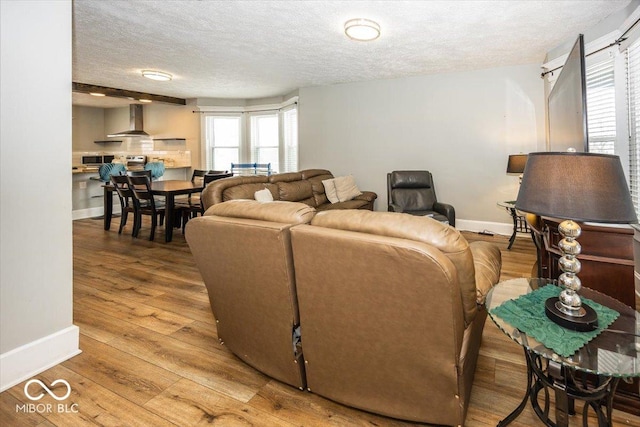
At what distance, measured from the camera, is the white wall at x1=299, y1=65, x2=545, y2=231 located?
488 cm

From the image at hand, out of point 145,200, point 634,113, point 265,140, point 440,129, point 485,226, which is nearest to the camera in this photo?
point 634,113

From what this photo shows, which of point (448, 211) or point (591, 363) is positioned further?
point (448, 211)

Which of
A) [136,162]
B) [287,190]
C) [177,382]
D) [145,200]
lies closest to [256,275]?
[177,382]

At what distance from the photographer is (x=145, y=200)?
16.8 feet

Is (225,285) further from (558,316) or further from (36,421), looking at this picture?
(558,316)

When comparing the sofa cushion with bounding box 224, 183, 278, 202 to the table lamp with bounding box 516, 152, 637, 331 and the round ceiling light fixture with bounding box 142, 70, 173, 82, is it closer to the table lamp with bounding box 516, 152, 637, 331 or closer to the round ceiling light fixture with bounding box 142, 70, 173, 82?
the round ceiling light fixture with bounding box 142, 70, 173, 82

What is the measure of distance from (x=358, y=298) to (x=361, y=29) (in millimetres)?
2930

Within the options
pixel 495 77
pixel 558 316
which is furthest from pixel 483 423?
pixel 495 77

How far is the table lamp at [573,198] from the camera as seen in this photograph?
3.48ft

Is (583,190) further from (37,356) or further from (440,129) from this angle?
(440,129)

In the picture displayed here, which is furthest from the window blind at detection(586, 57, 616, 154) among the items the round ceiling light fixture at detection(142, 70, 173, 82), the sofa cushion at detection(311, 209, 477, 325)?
the round ceiling light fixture at detection(142, 70, 173, 82)

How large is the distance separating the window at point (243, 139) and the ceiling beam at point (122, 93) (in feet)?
2.66

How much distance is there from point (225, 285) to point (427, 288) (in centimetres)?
105

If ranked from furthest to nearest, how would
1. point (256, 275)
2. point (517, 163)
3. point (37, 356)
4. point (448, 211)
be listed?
point (448, 211)
point (517, 163)
point (37, 356)
point (256, 275)
